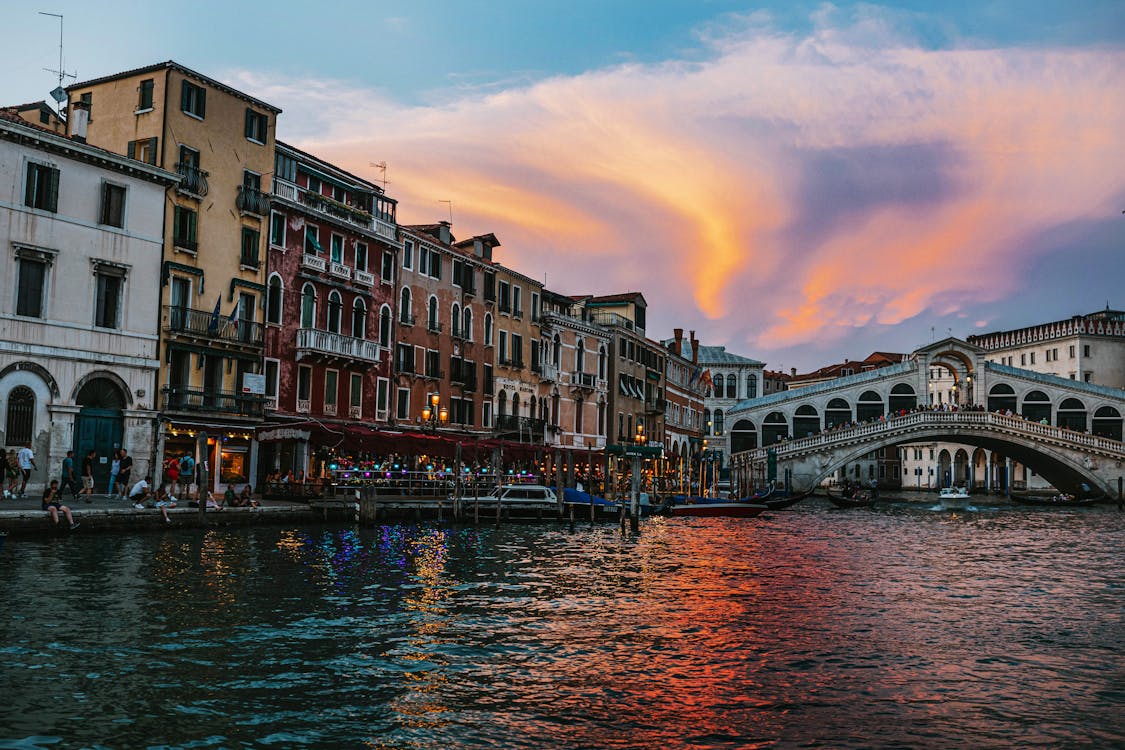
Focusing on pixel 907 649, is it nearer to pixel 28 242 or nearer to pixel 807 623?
pixel 807 623

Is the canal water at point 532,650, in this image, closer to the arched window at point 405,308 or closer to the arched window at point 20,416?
the arched window at point 20,416

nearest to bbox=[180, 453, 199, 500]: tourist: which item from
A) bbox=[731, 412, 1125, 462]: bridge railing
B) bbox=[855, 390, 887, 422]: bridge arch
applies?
bbox=[731, 412, 1125, 462]: bridge railing

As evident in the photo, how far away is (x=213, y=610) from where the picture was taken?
14047 millimetres

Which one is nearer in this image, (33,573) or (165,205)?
(33,573)

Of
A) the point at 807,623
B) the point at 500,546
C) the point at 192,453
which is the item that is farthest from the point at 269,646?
the point at 192,453

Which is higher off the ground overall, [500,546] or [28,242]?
[28,242]

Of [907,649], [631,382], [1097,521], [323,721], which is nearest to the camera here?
[323,721]

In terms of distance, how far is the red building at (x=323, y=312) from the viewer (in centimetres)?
3198

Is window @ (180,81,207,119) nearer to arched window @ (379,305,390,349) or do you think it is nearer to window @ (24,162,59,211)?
window @ (24,162,59,211)

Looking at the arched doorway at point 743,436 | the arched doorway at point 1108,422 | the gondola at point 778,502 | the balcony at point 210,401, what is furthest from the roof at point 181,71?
the arched doorway at point 1108,422

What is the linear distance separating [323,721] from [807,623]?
7.89 m

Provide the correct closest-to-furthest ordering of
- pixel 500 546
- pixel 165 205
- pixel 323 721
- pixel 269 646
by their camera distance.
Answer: pixel 323 721
pixel 269 646
pixel 500 546
pixel 165 205

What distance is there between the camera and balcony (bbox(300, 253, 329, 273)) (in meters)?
33.0

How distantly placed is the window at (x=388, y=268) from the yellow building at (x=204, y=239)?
567cm
